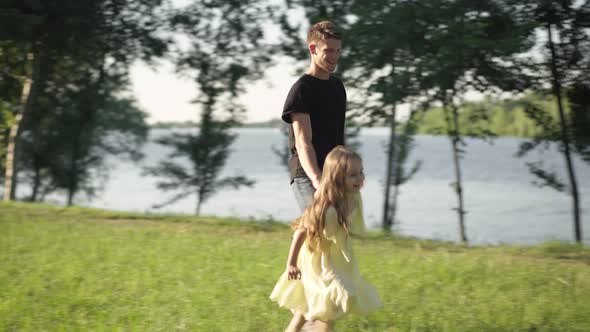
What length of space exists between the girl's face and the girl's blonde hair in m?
0.01

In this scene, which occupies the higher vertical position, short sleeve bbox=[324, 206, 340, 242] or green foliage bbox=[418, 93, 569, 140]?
short sleeve bbox=[324, 206, 340, 242]

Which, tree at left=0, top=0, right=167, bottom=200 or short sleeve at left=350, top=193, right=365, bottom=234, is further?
tree at left=0, top=0, right=167, bottom=200

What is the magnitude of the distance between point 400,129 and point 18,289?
1052 cm

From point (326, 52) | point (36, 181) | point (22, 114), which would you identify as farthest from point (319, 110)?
point (36, 181)

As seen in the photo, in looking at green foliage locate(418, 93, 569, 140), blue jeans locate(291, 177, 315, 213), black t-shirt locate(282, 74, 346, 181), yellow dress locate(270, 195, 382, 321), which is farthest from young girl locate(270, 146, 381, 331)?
green foliage locate(418, 93, 569, 140)

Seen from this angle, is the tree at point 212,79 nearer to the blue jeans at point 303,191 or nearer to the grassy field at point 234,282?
the grassy field at point 234,282

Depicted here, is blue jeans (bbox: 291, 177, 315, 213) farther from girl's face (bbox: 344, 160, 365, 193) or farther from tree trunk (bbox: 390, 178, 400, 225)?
tree trunk (bbox: 390, 178, 400, 225)

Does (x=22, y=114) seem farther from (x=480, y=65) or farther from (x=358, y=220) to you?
(x=358, y=220)

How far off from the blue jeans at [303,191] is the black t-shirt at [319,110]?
4 centimetres

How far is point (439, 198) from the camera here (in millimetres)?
31062

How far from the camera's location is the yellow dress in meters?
3.78

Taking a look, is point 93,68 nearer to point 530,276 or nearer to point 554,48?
point 554,48

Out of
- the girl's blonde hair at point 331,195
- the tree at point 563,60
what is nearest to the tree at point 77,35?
the tree at point 563,60

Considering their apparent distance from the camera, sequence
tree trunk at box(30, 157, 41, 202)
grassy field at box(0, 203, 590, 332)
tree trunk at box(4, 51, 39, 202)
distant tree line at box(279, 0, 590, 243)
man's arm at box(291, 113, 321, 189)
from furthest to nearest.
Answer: tree trunk at box(30, 157, 41, 202) → tree trunk at box(4, 51, 39, 202) → distant tree line at box(279, 0, 590, 243) → grassy field at box(0, 203, 590, 332) → man's arm at box(291, 113, 321, 189)
